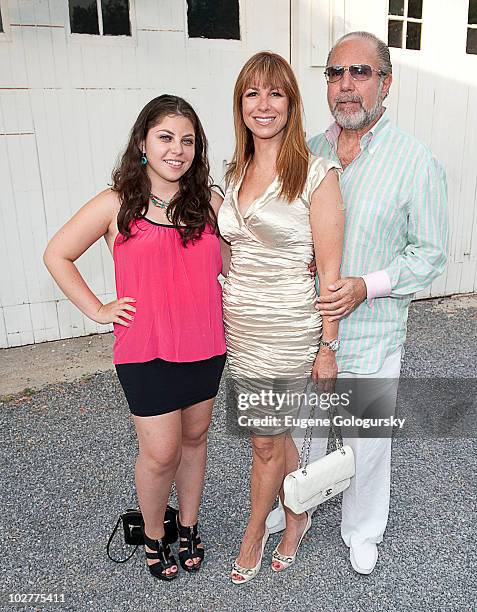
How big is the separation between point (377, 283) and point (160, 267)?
738 millimetres

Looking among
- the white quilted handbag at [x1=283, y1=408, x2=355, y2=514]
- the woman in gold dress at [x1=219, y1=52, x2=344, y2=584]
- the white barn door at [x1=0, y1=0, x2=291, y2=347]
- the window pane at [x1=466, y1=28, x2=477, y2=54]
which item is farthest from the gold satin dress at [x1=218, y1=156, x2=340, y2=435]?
the window pane at [x1=466, y1=28, x2=477, y2=54]

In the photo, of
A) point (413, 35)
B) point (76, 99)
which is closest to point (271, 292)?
point (76, 99)

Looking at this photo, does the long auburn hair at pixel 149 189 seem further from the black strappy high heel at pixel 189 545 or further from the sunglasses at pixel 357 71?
the black strappy high heel at pixel 189 545

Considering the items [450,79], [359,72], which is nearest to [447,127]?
[450,79]

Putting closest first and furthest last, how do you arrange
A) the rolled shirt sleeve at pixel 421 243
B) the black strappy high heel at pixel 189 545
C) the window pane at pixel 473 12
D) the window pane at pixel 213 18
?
the rolled shirt sleeve at pixel 421 243
the black strappy high heel at pixel 189 545
the window pane at pixel 213 18
the window pane at pixel 473 12

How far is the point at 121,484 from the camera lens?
2828 millimetres

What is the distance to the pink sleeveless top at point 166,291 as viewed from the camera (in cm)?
191

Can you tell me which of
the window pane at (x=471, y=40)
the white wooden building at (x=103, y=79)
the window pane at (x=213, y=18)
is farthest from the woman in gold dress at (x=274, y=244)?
the window pane at (x=471, y=40)

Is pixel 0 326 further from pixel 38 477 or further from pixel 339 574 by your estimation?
pixel 339 574

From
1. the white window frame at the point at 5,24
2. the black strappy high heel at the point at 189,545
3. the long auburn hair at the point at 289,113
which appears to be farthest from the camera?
the white window frame at the point at 5,24

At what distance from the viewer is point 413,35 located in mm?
4945

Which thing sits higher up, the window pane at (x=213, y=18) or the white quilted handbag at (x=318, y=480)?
the window pane at (x=213, y=18)

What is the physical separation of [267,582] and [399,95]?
165 inches

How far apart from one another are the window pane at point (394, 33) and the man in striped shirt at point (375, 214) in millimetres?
3197
